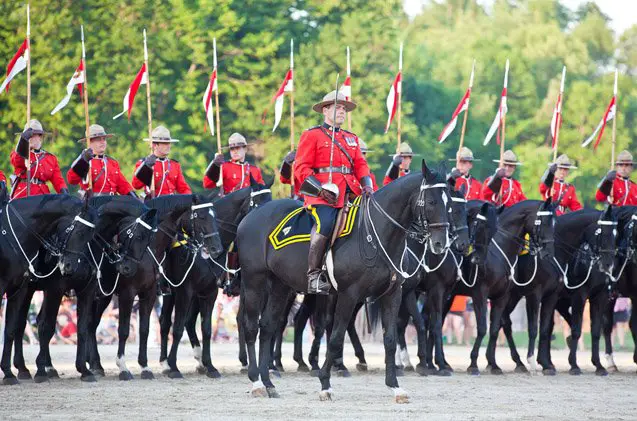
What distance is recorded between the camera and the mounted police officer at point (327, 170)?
648 inches

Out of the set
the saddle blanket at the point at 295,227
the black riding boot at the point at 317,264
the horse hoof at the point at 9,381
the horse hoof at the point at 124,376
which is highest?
the saddle blanket at the point at 295,227

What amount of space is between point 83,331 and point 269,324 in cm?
326

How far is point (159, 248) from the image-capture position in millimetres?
20109

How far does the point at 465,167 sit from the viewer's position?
958 inches

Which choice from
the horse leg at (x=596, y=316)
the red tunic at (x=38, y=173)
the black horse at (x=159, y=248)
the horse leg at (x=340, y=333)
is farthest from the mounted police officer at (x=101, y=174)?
the horse leg at (x=596, y=316)

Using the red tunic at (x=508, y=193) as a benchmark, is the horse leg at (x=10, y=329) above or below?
below

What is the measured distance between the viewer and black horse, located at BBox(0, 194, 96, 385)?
59.9 ft

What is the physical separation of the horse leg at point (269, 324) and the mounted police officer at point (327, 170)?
1049 millimetres

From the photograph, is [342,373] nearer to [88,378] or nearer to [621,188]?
[88,378]

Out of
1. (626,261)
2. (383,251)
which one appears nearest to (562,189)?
(626,261)

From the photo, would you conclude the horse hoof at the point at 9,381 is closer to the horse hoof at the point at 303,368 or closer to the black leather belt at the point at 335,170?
the black leather belt at the point at 335,170

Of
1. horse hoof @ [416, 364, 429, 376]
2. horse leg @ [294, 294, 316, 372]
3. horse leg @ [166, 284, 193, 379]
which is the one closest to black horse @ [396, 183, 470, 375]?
horse hoof @ [416, 364, 429, 376]

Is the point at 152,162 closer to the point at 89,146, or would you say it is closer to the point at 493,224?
the point at 89,146

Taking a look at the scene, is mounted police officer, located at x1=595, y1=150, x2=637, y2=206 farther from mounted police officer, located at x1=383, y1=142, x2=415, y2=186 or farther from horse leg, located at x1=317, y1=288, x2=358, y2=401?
horse leg, located at x1=317, y1=288, x2=358, y2=401
